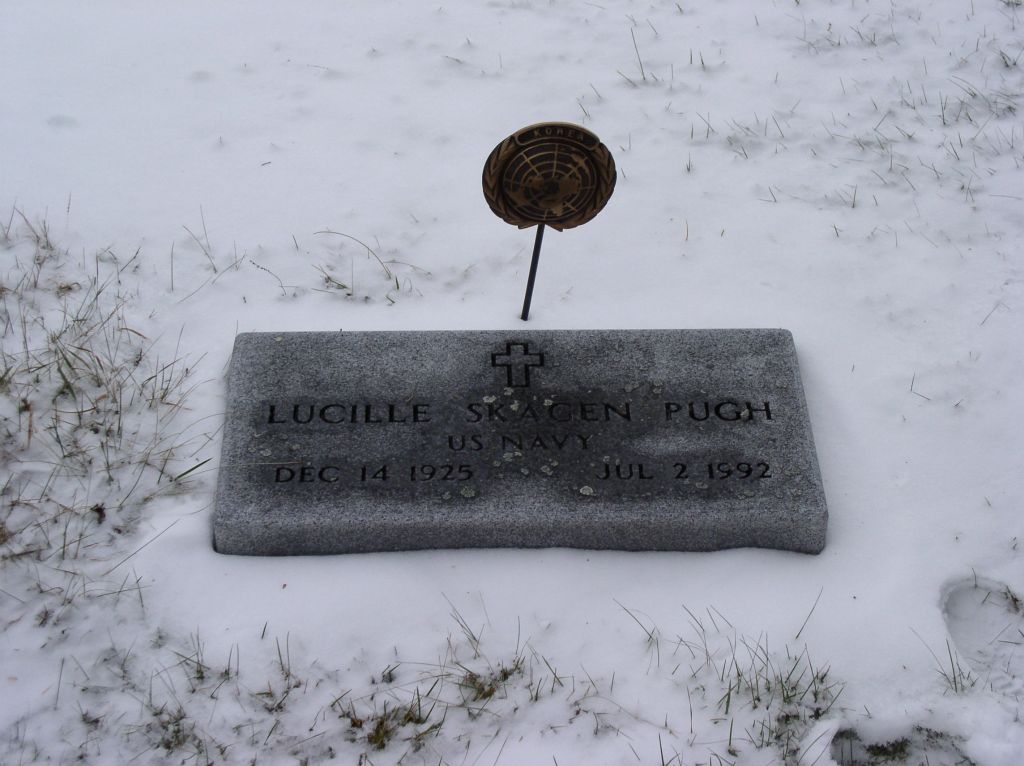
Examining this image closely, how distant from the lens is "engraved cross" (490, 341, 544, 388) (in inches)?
121

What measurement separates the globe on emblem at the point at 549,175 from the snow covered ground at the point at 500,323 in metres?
0.51

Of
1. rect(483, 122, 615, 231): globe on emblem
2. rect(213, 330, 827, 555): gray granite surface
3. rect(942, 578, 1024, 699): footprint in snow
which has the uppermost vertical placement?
rect(483, 122, 615, 231): globe on emblem

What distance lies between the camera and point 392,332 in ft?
10.5

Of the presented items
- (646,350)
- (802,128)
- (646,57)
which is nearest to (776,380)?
(646,350)

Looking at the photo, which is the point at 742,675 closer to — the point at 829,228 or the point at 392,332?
the point at 392,332

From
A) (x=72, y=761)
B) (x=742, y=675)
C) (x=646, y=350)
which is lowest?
(x=72, y=761)

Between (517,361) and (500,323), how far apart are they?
0.32m

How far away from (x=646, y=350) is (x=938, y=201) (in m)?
1.48

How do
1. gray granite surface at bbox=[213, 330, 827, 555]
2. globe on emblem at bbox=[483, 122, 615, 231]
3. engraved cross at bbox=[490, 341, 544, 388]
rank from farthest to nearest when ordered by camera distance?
engraved cross at bbox=[490, 341, 544, 388]
globe on emblem at bbox=[483, 122, 615, 231]
gray granite surface at bbox=[213, 330, 827, 555]

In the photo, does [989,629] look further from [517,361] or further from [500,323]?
[500,323]

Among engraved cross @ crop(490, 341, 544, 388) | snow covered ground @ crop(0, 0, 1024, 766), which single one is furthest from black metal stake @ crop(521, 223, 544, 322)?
engraved cross @ crop(490, 341, 544, 388)

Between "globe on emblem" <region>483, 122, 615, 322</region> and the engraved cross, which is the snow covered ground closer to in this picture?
the engraved cross

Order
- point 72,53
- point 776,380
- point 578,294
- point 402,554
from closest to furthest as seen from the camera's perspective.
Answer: point 402,554 → point 776,380 → point 578,294 → point 72,53

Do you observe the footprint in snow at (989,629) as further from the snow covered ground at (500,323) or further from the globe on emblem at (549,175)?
the globe on emblem at (549,175)
